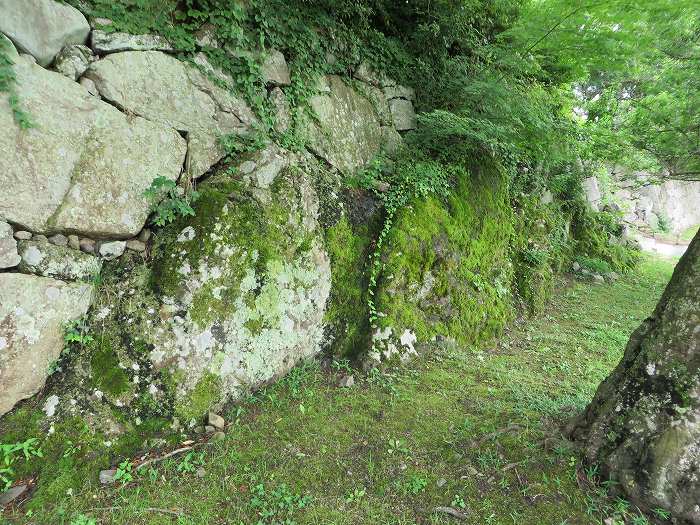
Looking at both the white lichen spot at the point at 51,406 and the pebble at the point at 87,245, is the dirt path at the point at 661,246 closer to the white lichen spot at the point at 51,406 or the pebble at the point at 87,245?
the pebble at the point at 87,245

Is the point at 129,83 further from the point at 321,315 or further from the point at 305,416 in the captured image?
the point at 305,416

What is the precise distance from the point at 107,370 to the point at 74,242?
3.88 ft

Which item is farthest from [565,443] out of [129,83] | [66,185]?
[129,83]

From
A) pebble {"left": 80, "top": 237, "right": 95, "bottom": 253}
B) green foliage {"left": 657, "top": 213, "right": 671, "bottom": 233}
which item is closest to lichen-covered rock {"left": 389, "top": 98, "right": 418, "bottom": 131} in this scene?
pebble {"left": 80, "top": 237, "right": 95, "bottom": 253}

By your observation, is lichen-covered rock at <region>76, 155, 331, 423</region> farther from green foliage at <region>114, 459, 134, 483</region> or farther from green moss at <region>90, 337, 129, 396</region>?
green foliage at <region>114, 459, 134, 483</region>

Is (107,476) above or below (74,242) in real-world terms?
below

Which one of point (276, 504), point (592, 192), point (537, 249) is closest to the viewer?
point (276, 504)

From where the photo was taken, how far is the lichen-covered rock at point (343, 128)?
16.8 ft

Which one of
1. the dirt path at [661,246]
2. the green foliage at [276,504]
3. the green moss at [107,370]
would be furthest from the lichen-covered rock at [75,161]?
the dirt path at [661,246]

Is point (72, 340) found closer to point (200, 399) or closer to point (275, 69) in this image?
point (200, 399)

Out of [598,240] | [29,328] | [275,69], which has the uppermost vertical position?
[275,69]

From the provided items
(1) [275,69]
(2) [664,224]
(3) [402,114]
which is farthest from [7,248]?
(2) [664,224]

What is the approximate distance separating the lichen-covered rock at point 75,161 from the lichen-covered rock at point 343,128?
6.46 feet

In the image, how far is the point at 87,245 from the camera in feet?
11.3
